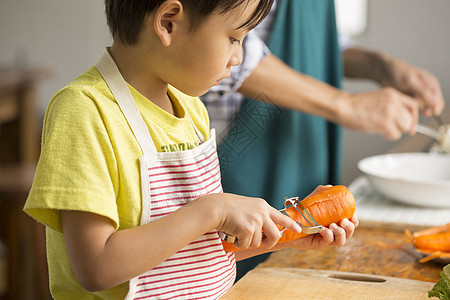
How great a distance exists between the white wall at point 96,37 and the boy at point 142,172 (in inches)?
109

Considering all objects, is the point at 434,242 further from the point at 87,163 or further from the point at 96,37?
the point at 96,37

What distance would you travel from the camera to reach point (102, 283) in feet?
2.12

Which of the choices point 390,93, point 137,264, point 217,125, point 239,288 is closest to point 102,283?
point 137,264

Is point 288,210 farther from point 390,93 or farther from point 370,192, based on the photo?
point 390,93

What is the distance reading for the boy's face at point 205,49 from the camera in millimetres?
696

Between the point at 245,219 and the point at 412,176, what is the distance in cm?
111

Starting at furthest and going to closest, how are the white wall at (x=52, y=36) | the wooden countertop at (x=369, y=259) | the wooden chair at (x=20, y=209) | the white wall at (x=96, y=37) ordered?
the white wall at (x=52, y=36), the white wall at (x=96, y=37), the wooden chair at (x=20, y=209), the wooden countertop at (x=369, y=259)

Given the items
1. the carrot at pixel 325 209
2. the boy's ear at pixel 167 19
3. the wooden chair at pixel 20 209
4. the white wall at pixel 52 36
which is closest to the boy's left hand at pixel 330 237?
the carrot at pixel 325 209

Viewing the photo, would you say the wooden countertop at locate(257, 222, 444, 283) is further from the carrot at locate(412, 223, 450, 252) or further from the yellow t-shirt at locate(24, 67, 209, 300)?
the yellow t-shirt at locate(24, 67, 209, 300)

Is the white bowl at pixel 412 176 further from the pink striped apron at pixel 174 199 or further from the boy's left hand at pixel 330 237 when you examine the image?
the pink striped apron at pixel 174 199

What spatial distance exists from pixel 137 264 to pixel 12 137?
2590mm

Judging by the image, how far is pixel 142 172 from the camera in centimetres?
70

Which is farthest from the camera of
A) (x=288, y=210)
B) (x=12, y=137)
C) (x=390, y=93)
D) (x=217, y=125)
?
(x=12, y=137)

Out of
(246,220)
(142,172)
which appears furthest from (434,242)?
(142,172)
